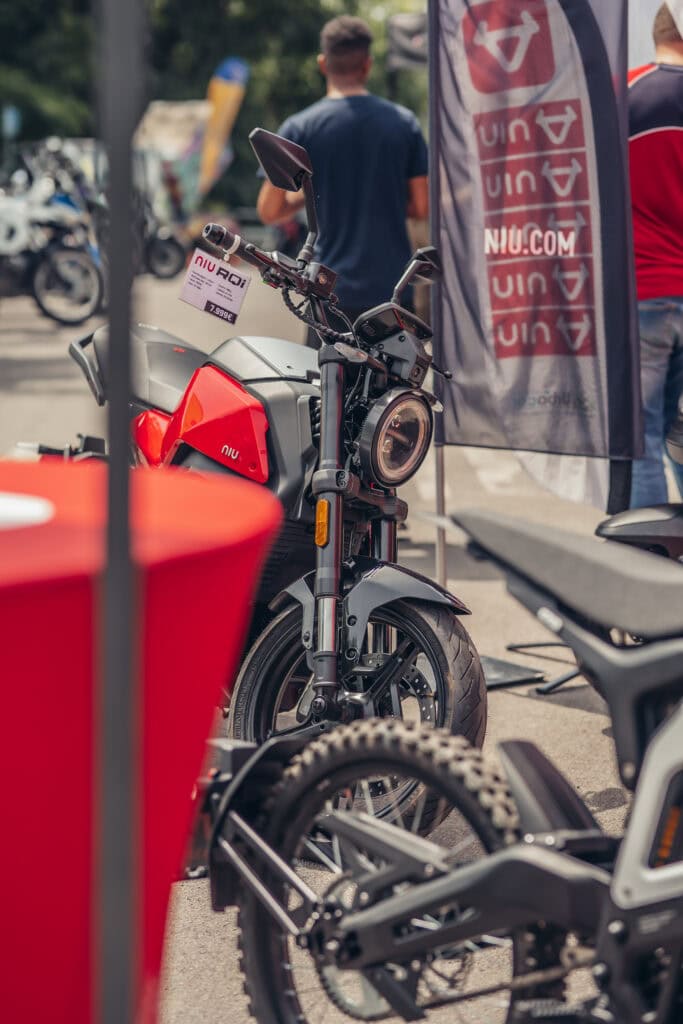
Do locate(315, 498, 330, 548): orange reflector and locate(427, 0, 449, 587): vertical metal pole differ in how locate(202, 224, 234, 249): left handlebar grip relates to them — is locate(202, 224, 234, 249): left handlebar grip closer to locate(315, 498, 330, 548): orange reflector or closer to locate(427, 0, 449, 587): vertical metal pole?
locate(315, 498, 330, 548): orange reflector

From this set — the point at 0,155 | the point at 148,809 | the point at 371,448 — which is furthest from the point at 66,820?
the point at 0,155

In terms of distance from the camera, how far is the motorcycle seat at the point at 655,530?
390 centimetres

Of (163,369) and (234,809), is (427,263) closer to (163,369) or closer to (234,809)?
(163,369)

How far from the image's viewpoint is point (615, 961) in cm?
213

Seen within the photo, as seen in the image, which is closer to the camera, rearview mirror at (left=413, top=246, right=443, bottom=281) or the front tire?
the front tire

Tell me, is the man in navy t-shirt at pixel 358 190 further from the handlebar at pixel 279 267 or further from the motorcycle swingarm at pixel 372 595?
the motorcycle swingarm at pixel 372 595

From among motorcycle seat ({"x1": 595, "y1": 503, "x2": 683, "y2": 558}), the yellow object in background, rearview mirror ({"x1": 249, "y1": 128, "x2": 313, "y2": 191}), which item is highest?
the yellow object in background

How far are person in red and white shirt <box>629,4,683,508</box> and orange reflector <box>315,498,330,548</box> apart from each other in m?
1.43

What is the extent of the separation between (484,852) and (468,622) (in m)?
3.45

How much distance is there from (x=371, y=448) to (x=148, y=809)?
5.74 feet

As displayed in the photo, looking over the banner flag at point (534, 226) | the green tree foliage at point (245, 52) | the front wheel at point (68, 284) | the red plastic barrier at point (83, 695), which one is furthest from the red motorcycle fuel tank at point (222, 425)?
the green tree foliage at point (245, 52)

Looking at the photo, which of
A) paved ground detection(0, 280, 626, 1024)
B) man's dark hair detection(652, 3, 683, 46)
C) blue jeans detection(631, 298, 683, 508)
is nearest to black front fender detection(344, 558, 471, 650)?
paved ground detection(0, 280, 626, 1024)

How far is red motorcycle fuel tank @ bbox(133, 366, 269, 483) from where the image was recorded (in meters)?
3.78

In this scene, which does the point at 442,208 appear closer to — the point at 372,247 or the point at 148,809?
the point at 372,247
